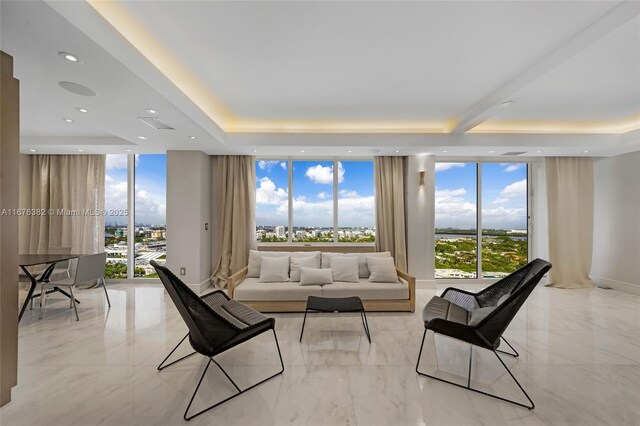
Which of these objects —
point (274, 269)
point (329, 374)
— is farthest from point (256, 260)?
point (329, 374)

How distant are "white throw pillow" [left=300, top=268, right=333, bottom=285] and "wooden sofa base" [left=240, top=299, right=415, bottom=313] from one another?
292 mm

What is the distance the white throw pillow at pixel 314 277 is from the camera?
3.77 metres

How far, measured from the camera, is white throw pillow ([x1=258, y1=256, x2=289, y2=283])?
393 centimetres

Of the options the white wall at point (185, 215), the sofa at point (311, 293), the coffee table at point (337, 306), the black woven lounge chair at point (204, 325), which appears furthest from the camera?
the white wall at point (185, 215)

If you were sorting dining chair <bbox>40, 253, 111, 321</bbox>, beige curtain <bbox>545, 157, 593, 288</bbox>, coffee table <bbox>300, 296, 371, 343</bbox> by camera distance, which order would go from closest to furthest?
1. coffee table <bbox>300, 296, 371, 343</bbox>
2. dining chair <bbox>40, 253, 111, 321</bbox>
3. beige curtain <bbox>545, 157, 593, 288</bbox>

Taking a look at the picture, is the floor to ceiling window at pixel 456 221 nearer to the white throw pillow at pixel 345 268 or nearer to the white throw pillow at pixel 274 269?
the white throw pillow at pixel 345 268

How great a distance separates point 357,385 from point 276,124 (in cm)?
351

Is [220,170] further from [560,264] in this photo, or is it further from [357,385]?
[560,264]

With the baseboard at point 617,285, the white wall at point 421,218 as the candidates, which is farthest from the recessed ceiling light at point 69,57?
the baseboard at point 617,285

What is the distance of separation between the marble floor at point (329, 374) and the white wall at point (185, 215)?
3.64 ft

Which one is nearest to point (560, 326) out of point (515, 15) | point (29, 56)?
point (515, 15)

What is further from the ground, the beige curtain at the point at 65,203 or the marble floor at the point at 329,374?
the beige curtain at the point at 65,203

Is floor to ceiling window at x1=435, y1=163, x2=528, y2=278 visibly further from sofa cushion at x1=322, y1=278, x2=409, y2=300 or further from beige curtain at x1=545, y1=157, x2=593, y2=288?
sofa cushion at x1=322, y1=278, x2=409, y2=300

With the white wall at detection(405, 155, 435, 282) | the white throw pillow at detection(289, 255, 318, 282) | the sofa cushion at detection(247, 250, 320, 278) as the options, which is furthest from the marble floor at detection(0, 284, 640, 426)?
the white wall at detection(405, 155, 435, 282)
